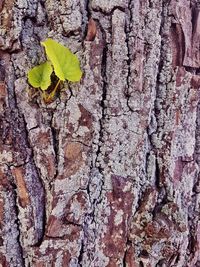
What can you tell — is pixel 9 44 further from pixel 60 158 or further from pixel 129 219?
pixel 129 219

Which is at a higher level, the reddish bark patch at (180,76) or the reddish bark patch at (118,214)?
the reddish bark patch at (180,76)

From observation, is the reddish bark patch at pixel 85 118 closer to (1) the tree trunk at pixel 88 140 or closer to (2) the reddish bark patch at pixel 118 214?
(1) the tree trunk at pixel 88 140

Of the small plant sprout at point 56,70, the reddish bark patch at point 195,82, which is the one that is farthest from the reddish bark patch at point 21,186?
the reddish bark patch at point 195,82

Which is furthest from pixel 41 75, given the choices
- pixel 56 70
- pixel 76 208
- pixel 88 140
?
pixel 76 208

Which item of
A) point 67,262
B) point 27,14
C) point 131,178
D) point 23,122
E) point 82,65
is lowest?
point 67,262

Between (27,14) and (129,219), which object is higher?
(27,14)

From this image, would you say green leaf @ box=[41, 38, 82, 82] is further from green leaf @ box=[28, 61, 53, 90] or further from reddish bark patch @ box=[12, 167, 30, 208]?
reddish bark patch @ box=[12, 167, 30, 208]

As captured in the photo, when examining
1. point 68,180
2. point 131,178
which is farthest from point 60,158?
point 131,178

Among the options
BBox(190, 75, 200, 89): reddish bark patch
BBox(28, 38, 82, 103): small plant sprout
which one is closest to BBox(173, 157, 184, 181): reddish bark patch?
BBox(190, 75, 200, 89): reddish bark patch
